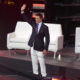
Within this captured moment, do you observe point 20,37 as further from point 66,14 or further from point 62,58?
point 66,14

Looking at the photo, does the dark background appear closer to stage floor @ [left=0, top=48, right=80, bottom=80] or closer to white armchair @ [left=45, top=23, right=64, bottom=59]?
stage floor @ [left=0, top=48, right=80, bottom=80]

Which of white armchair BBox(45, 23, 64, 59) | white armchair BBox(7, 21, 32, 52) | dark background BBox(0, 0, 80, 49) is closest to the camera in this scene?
white armchair BBox(45, 23, 64, 59)

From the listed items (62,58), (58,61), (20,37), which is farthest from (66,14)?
(58,61)

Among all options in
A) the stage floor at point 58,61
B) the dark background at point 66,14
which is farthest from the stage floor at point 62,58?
the dark background at point 66,14

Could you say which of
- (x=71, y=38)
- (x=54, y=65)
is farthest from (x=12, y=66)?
(x=71, y=38)

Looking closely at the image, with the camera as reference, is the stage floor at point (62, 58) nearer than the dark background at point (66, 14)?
Yes

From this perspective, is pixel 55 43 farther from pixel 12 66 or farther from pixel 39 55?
pixel 39 55

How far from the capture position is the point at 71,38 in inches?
524

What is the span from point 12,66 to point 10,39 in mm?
1830

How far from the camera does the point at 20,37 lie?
10898 mm

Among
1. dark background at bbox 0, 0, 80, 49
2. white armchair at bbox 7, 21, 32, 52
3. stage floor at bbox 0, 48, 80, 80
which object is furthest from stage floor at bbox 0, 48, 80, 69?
dark background at bbox 0, 0, 80, 49

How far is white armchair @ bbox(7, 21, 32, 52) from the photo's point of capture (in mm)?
10172

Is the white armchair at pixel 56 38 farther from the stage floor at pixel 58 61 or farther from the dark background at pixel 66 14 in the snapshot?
the dark background at pixel 66 14

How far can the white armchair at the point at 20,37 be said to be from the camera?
10.2 meters
